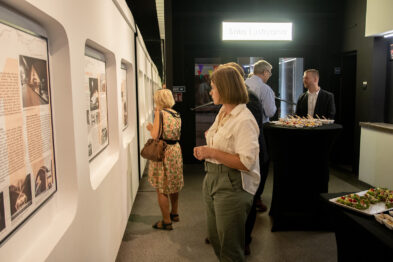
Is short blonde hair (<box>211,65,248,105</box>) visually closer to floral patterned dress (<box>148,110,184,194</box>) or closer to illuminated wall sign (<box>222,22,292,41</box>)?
floral patterned dress (<box>148,110,184,194</box>)

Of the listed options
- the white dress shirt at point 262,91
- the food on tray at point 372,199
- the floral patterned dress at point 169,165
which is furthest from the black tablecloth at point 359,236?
the floral patterned dress at point 169,165

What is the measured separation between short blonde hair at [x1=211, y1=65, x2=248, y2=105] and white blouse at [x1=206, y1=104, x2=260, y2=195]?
2.2 inches

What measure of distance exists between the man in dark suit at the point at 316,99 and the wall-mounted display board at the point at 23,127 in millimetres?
4010

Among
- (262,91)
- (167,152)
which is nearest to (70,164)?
(167,152)

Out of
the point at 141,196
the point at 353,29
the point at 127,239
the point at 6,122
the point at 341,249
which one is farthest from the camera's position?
the point at 353,29

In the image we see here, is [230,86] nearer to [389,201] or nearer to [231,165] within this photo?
[231,165]

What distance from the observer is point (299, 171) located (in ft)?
11.9

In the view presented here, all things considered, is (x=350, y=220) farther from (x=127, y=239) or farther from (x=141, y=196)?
(x=141, y=196)

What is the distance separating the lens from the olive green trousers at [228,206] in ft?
7.09

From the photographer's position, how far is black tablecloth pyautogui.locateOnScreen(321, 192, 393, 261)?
1.80 m

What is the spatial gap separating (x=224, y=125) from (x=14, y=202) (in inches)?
49.9

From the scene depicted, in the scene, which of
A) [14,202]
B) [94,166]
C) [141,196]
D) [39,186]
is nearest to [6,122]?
[14,202]

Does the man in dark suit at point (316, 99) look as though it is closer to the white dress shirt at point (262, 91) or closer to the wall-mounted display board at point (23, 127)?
the white dress shirt at point (262, 91)

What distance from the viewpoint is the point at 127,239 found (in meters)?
3.63
